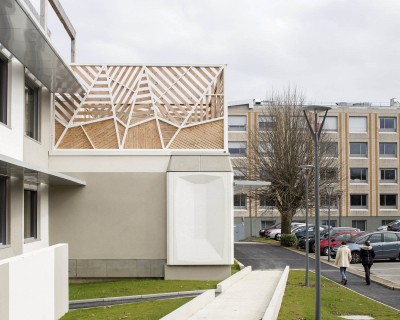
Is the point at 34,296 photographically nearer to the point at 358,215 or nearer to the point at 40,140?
the point at 40,140

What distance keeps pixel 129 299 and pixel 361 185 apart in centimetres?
5260

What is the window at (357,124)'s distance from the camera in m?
68.0

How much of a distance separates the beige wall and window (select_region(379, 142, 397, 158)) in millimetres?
48871

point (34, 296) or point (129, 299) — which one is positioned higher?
point (34, 296)

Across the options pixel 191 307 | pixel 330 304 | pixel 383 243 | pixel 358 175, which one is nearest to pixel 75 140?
pixel 330 304

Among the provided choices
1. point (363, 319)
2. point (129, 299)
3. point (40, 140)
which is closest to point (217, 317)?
point (363, 319)

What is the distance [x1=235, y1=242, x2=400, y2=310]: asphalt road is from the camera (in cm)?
2089

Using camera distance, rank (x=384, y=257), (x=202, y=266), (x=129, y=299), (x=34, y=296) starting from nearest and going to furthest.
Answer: (x=34, y=296)
(x=129, y=299)
(x=202, y=266)
(x=384, y=257)

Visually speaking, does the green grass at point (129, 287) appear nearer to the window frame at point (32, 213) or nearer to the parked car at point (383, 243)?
the window frame at point (32, 213)

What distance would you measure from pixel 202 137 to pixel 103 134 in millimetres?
3535

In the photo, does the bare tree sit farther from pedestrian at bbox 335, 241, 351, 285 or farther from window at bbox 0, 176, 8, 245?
window at bbox 0, 176, 8, 245

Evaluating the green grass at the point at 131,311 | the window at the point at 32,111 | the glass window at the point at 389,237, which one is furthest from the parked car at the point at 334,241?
the green grass at the point at 131,311

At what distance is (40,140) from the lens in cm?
2233

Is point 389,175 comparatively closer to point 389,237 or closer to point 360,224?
point 360,224
